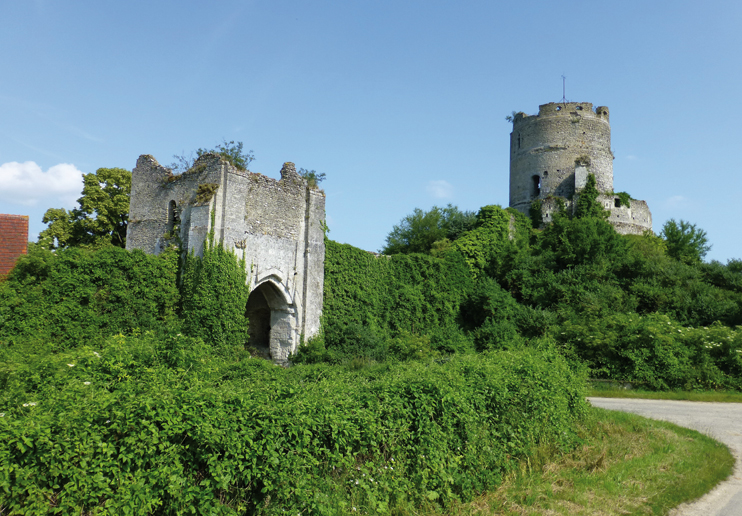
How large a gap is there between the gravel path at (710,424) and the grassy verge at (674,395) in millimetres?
612

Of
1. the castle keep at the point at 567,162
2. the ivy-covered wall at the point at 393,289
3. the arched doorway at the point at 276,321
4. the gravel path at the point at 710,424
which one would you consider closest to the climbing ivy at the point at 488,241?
the ivy-covered wall at the point at 393,289

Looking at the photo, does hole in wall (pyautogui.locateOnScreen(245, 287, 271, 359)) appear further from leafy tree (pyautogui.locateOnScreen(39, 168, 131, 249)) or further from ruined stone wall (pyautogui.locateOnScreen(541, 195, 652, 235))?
ruined stone wall (pyautogui.locateOnScreen(541, 195, 652, 235))

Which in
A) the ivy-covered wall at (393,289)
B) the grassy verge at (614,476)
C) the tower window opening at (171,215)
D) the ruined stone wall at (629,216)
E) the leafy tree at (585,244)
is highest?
the ruined stone wall at (629,216)

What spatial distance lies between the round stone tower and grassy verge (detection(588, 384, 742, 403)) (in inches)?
813

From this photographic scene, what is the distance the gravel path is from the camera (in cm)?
647

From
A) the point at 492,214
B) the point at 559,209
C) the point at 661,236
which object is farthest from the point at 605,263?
the point at 661,236

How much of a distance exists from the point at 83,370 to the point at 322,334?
44.1ft

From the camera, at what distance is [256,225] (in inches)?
720

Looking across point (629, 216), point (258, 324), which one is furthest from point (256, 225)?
point (629, 216)

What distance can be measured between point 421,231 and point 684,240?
54.1 ft

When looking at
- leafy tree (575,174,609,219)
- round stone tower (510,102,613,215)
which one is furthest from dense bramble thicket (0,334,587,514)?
round stone tower (510,102,613,215)

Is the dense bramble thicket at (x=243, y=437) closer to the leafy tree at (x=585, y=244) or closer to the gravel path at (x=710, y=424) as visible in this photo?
the gravel path at (x=710, y=424)

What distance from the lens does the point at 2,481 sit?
3.76 metres

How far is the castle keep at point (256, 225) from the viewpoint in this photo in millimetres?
17203
